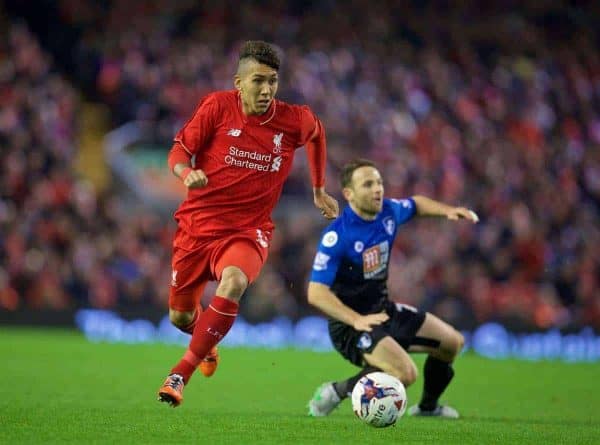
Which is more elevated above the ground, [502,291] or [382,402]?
[502,291]

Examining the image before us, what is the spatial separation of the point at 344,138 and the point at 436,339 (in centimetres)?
1277

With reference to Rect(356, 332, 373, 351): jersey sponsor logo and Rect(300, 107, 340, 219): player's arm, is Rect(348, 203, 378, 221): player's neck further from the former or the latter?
Rect(356, 332, 373, 351): jersey sponsor logo

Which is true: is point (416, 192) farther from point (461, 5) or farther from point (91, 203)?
point (461, 5)

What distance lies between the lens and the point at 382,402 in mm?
7906

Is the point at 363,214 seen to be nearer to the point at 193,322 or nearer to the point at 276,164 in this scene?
the point at 276,164

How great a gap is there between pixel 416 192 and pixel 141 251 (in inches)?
213

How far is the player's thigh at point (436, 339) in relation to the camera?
9.38 meters

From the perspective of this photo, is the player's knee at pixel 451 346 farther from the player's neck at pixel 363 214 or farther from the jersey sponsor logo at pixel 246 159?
the jersey sponsor logo at pixel 246 159

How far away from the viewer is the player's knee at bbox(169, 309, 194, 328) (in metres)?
9.17

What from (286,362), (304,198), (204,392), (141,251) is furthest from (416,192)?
(204,392)

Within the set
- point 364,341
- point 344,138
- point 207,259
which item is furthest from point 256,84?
point 344,138

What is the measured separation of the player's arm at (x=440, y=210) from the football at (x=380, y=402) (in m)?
1.63

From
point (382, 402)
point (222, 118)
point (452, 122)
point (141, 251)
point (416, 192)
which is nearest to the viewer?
point (382, 402)

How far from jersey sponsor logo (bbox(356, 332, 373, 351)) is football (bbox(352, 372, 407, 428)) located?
1.03 m
